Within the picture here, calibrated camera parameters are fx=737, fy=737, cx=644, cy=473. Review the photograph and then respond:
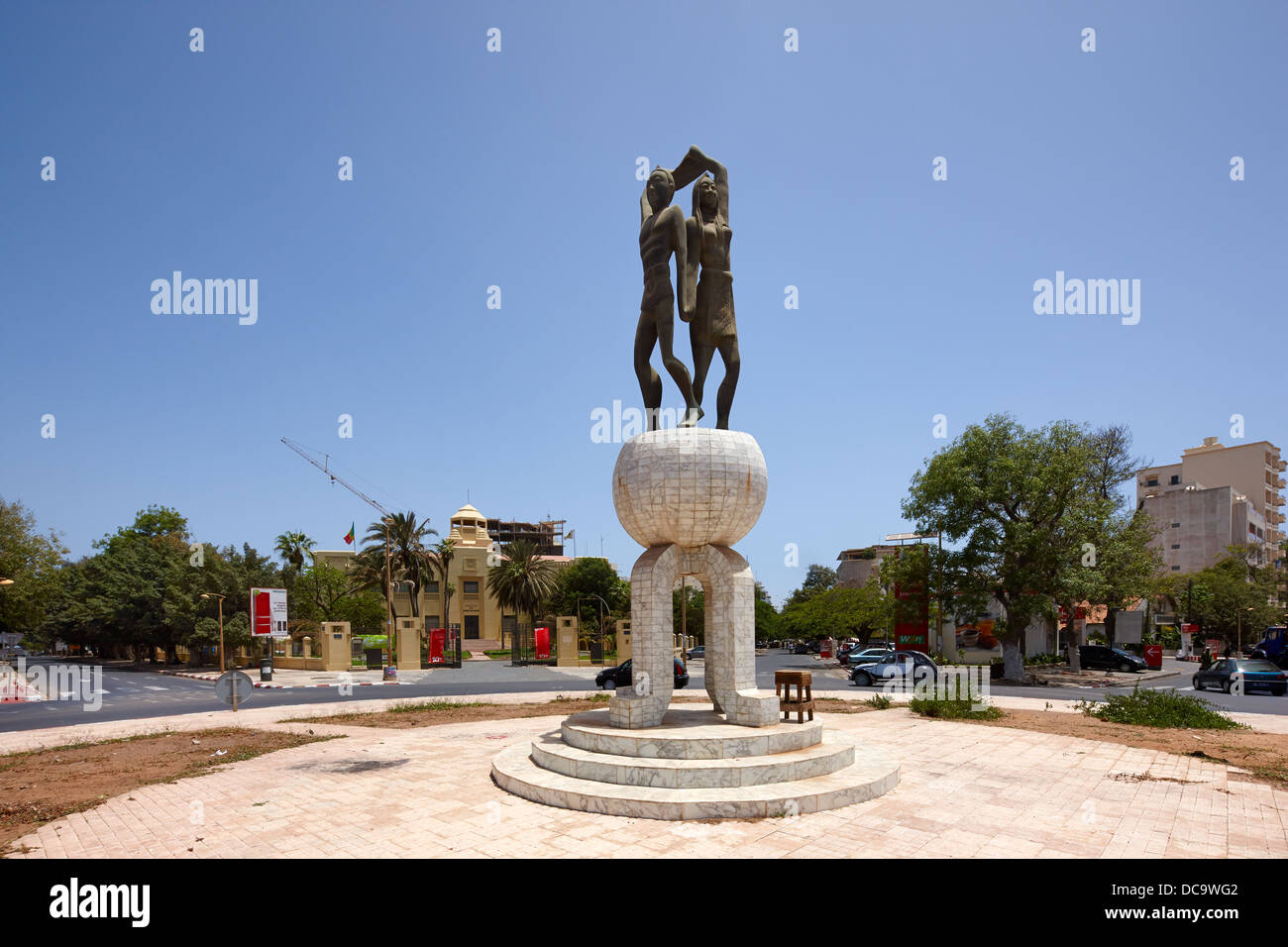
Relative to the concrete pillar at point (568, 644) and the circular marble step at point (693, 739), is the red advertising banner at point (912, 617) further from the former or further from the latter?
the circular marble step at point (693, 739)

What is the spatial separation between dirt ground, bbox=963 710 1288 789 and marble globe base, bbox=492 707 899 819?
18.4ft

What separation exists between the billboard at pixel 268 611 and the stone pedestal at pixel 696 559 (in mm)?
25166

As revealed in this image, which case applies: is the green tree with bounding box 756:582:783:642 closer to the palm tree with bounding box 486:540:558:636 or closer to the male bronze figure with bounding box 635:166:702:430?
the palm tree with bounding box 486:540:558:636

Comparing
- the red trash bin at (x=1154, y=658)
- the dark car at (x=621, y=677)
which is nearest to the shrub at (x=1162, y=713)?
the dark car at (x=621, y=677)

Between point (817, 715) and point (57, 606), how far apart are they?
160 ft

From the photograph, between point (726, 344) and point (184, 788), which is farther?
point (726, 344)

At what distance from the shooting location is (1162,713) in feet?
51.8

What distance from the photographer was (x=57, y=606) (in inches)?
1788

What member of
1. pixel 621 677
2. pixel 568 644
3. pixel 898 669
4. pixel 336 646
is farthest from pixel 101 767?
pixel 568 644

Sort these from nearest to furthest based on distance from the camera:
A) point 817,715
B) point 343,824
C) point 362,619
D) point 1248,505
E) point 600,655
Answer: point 343,824
point 817,715
point 600,655
point 362,619
point 1248,505

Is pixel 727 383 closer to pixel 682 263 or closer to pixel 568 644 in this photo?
pixel 682 263

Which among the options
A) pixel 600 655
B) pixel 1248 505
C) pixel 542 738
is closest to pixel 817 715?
pixel 542 738

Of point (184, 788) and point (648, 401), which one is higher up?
point (648, 401)
